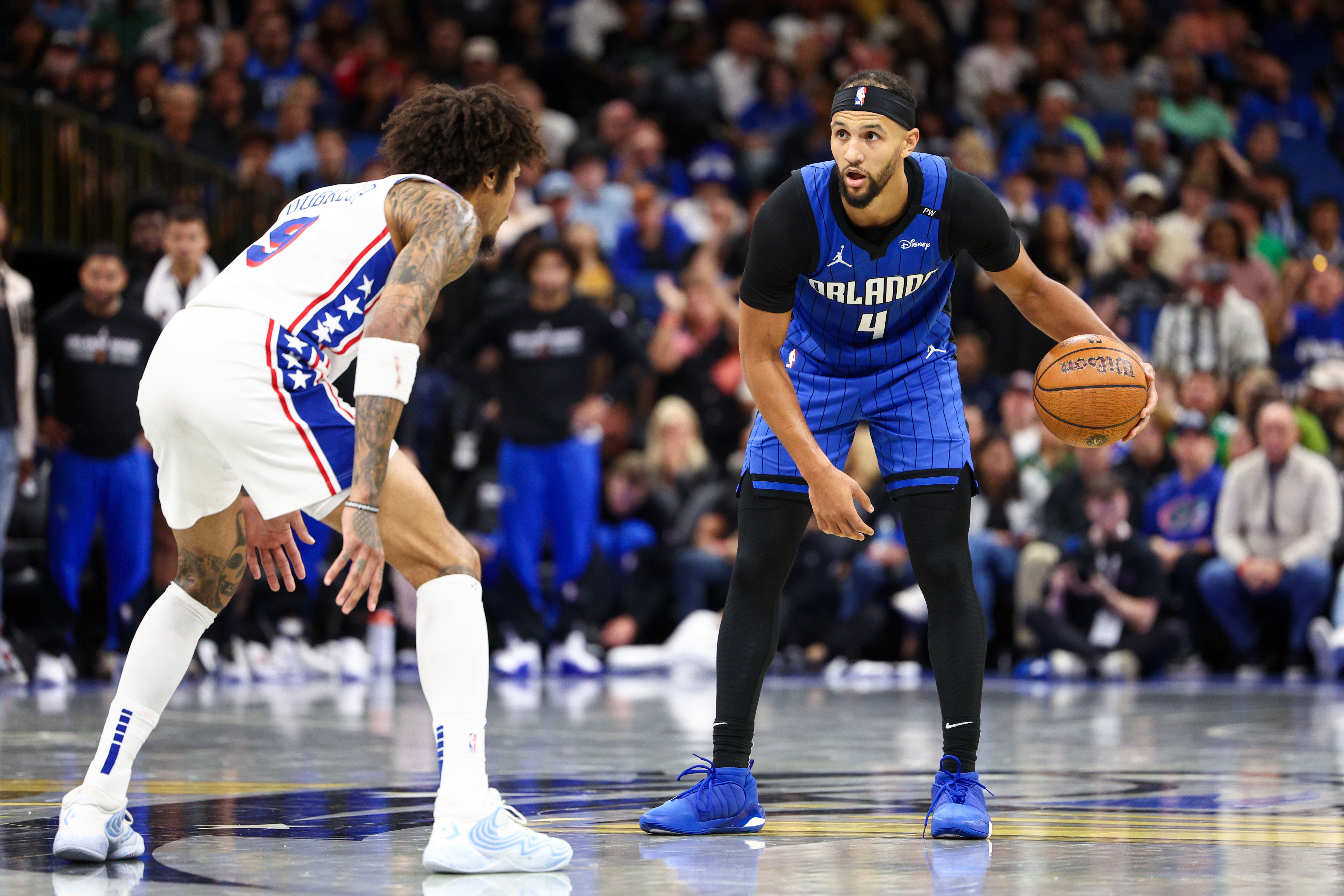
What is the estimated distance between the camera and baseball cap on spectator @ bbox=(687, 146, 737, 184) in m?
15.0

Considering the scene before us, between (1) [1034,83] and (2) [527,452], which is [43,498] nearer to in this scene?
(2) [527,452]

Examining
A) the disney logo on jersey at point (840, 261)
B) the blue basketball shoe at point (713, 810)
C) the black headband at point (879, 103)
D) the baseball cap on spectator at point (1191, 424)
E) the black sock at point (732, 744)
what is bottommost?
the blue basketball shoe at point (713, 810)

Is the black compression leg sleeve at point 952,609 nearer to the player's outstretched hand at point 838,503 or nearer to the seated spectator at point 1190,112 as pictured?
the player's outstretched hand at point 838,503

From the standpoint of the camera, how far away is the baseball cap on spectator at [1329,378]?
1196cm

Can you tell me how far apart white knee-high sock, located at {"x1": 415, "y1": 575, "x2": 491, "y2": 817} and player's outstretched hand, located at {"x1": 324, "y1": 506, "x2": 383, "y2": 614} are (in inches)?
8.7

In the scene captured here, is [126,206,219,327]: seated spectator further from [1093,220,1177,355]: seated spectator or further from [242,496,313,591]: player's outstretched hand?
[1093,220,1177,355]: seated spectator

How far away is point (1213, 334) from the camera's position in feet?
41.5

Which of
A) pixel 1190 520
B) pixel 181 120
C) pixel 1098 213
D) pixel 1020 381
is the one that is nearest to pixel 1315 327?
pixel 1098 213

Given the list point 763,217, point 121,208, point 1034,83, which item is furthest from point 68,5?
point 763,217

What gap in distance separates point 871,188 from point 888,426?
0.71 meters

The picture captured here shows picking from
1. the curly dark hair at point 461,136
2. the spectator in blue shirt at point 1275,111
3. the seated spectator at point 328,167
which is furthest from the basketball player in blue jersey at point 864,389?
the spectator in blue shirt at point 1275,111

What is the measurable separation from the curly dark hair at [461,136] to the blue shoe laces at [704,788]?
1690mm

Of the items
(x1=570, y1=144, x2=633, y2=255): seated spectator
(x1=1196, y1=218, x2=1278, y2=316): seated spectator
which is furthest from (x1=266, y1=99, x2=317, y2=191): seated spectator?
(x1=1196, y1=218, x2=1278, y2=316): seated spectator

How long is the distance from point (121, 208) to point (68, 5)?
5375 millimetres
